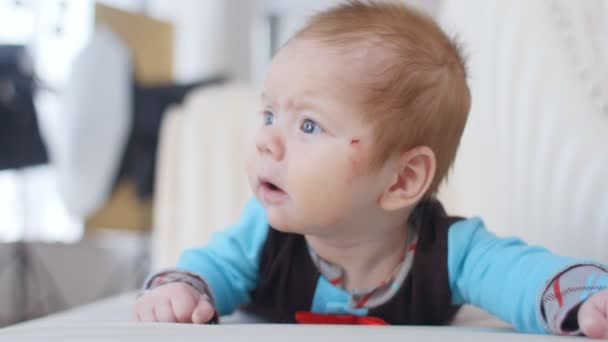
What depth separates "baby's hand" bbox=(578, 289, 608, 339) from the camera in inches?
24.5

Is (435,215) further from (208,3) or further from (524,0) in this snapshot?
(208,3)

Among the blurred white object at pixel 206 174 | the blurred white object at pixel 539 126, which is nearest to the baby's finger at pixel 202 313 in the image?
the blurred white object at pixel 539 126

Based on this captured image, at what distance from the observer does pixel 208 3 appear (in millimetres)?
3330

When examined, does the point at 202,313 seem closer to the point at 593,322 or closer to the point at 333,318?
the point at 333,318

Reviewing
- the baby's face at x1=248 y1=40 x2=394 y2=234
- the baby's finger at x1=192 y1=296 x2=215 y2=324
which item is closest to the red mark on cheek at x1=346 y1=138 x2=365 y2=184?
the baby's face at x1=248 y1=40 x2=394 y2=234

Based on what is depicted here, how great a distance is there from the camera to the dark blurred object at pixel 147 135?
8.26ft

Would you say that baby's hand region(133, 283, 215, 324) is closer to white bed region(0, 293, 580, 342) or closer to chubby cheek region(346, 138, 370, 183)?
white bed region(0, 293, 580, 342)

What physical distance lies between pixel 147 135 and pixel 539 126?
1.67m

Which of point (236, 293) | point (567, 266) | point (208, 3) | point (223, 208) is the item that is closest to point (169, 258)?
point (223, 208)

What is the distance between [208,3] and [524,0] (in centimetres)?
231

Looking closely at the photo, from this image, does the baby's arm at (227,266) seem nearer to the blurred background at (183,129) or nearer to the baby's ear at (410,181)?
the baby's ear at (410,181)

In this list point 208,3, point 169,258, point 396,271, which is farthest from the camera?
point 208,3

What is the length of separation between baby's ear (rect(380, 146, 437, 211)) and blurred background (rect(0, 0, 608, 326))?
228 millimetres

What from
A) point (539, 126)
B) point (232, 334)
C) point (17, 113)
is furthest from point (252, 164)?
point (17, 113)
